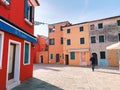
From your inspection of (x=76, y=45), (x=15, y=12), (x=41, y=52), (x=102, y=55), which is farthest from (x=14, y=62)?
(x=41, y=52)

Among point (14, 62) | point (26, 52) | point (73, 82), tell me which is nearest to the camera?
point (14, 62)

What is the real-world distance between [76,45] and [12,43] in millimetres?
19391

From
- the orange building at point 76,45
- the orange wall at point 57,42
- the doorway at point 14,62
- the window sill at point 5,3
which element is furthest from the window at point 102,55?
the window sill at point 5,3

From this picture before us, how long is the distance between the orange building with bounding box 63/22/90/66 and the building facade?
4.00 feet

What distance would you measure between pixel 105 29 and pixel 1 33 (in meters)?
20.5

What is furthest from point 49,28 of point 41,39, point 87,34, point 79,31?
point 87,34

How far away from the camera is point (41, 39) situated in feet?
117

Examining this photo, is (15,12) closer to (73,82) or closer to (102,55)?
(73,82)

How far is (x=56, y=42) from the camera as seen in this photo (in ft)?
99.0

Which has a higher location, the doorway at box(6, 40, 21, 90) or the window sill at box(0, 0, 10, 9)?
the window sill at box(0, 0, 10, 9)

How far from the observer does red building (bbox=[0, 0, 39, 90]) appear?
544 cm

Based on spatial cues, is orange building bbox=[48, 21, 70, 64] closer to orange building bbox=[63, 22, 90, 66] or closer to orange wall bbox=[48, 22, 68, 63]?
orange wall bbox=[48, 22, 68, 63]

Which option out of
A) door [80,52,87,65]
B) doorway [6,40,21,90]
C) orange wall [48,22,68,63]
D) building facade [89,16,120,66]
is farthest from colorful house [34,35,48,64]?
doorway [6,40,21,90]

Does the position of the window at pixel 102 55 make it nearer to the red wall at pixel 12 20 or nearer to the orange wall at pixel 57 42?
the orange wall at pixel 57 42
